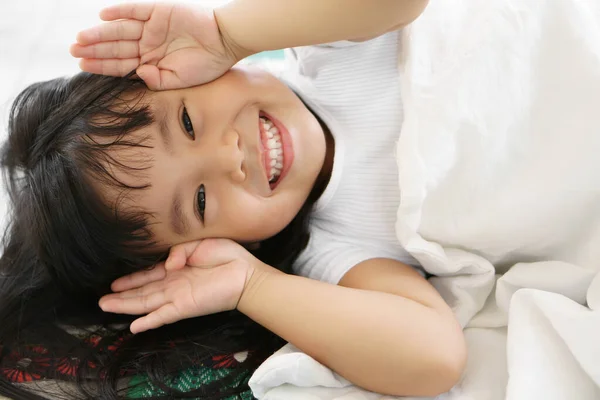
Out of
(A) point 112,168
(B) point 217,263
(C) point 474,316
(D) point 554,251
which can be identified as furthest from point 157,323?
(D) point 554,251

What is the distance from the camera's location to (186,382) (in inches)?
33.7

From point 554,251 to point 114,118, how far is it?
2.09ft

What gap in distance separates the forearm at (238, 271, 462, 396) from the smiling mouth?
16cm

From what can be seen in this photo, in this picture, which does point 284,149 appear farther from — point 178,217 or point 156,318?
point 156,318

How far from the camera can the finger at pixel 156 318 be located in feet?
2.75

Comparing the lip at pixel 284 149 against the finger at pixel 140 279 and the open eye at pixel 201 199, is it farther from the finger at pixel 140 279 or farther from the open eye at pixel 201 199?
the finger at pixel 140 279

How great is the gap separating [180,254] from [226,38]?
1.02 ft

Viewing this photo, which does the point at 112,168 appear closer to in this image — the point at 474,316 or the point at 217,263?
the point at 217,263

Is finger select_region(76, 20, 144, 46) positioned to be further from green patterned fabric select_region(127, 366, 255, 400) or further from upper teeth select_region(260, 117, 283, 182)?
green patterned fabric select_region(127, 366, 255, 400)

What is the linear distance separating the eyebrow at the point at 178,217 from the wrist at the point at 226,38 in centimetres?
22

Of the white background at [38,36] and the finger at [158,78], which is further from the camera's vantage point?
the white background at [38,36]

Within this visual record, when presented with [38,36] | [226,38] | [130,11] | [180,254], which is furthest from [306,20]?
Result: [38,36]

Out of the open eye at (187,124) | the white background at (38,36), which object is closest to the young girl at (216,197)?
the open eye at (187,124)

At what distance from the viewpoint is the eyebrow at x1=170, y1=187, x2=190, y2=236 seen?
0.84m
